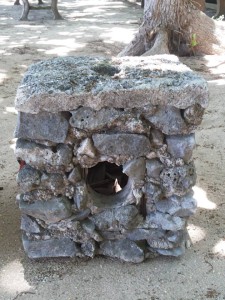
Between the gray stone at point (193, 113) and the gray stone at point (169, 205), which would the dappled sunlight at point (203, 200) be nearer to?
the gray stone at point (169, 205)

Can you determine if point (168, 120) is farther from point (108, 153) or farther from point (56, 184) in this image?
point (56, 184)

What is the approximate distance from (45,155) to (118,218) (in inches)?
21.9

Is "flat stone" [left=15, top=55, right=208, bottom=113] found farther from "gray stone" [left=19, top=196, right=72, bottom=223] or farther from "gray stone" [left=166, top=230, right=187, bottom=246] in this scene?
"gray stone" [left=166, top=230, right=187, bottom=246]

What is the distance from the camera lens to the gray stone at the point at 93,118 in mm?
2490

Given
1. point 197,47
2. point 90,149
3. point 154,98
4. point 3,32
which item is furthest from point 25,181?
point 3,32

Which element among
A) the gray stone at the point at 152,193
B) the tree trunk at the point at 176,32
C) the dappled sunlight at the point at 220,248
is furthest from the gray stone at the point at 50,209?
the tree trunk at the point at 176,32

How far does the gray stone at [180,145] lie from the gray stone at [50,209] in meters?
0.66

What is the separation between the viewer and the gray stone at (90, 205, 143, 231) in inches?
107

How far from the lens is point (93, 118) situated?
2.49m

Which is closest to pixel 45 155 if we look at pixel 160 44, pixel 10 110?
pixel 10 110

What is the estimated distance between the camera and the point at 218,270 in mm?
2742

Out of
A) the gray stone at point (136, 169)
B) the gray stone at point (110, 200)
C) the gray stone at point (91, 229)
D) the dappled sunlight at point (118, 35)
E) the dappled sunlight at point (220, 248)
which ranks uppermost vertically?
the gray stone at point (136, 169)

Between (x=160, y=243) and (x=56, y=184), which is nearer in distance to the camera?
(x=56, y=184)

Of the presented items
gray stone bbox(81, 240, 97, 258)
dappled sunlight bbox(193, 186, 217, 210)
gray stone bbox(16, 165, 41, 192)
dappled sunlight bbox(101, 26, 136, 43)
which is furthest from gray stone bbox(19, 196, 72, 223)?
dappled sunlight bbox(101, 26, 136, 43)
